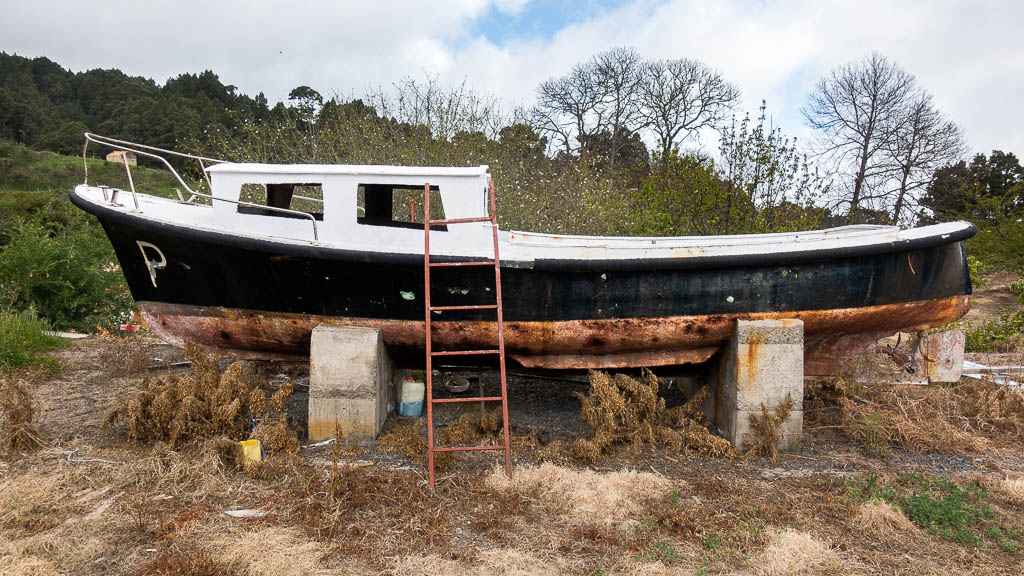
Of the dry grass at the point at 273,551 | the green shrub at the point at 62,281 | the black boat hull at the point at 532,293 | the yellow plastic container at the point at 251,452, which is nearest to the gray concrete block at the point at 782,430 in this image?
the black boat hull at the point at 532,293

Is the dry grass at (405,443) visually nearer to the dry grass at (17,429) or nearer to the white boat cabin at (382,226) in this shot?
the white boat cabin at (382,226)

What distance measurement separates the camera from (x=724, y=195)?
8.91 m

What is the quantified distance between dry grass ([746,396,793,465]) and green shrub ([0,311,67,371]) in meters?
7.47

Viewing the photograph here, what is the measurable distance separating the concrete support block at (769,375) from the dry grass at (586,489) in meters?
1.17

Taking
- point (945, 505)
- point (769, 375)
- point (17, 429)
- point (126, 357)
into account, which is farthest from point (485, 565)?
point (126, 357)

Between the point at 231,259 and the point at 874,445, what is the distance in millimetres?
5399

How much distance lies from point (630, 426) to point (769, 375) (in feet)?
3.95

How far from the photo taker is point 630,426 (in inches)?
193

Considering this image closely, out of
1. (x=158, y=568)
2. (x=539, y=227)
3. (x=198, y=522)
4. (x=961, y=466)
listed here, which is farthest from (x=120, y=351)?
(x=961, y=466)

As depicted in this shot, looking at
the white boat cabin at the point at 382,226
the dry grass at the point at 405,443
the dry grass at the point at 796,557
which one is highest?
the white boat cabin at the point at 382,226

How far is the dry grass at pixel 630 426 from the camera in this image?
4699 mm

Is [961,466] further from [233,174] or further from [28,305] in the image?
[28,305]

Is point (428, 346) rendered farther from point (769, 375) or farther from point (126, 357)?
point (126, 357)

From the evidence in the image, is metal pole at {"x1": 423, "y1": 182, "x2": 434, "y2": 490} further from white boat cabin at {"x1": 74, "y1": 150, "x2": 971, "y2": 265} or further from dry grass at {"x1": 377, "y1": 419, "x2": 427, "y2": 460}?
white boat cabin at {"x1": 74, "y1": 150, "x2": 971, "y2": 265}
